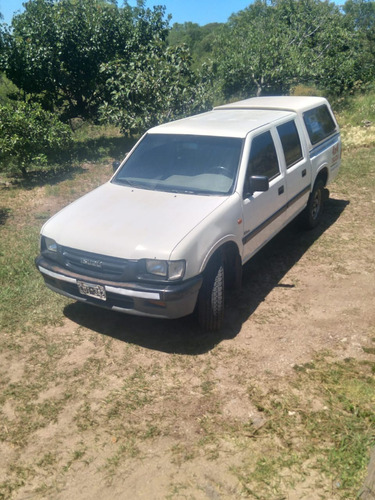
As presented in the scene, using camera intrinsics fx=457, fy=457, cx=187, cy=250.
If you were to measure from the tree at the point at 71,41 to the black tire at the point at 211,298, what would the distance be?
8904 mm

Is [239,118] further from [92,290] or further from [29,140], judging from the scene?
[29,140]

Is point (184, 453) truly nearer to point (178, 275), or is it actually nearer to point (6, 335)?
point (178, 275)

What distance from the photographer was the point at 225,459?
3078 mm

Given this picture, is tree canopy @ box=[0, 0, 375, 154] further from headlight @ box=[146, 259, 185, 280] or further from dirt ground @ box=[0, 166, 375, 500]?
headlight @ box=[146, 259, 185, 280]

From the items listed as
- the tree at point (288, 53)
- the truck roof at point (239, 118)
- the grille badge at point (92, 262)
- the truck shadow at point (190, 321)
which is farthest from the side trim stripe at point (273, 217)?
the tree at point (288, 53)

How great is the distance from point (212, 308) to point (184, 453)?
→ 1.42 metres

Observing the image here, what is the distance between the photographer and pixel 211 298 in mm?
4211

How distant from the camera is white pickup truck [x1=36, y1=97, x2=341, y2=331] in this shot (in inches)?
155

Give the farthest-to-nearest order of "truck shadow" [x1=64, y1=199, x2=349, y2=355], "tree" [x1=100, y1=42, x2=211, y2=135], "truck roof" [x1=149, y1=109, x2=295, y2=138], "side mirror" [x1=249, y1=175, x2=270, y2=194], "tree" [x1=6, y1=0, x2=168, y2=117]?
→ 1. "tree" [x1=6, y1=0, x2=168, y2=117]
2. "tree" [x1=100, y1=42, x2=211, y2=135]
3. "truck roof" [x1=149, y1=109, x2=295, y2=138]
4. "side mirror" [x1=249, y1=175, x2=270, y2=194]
5. "truck shadow" [x1=64, y1=199, x2=349, y2=355]

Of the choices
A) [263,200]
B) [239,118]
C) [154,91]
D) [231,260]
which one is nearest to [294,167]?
[239,118]

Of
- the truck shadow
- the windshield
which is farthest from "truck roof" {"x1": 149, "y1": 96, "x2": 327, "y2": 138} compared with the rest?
the truck shadow

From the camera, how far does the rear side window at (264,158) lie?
4.95 meters

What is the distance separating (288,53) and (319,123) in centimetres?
918

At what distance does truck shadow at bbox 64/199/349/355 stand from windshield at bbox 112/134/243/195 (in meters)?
1.31
